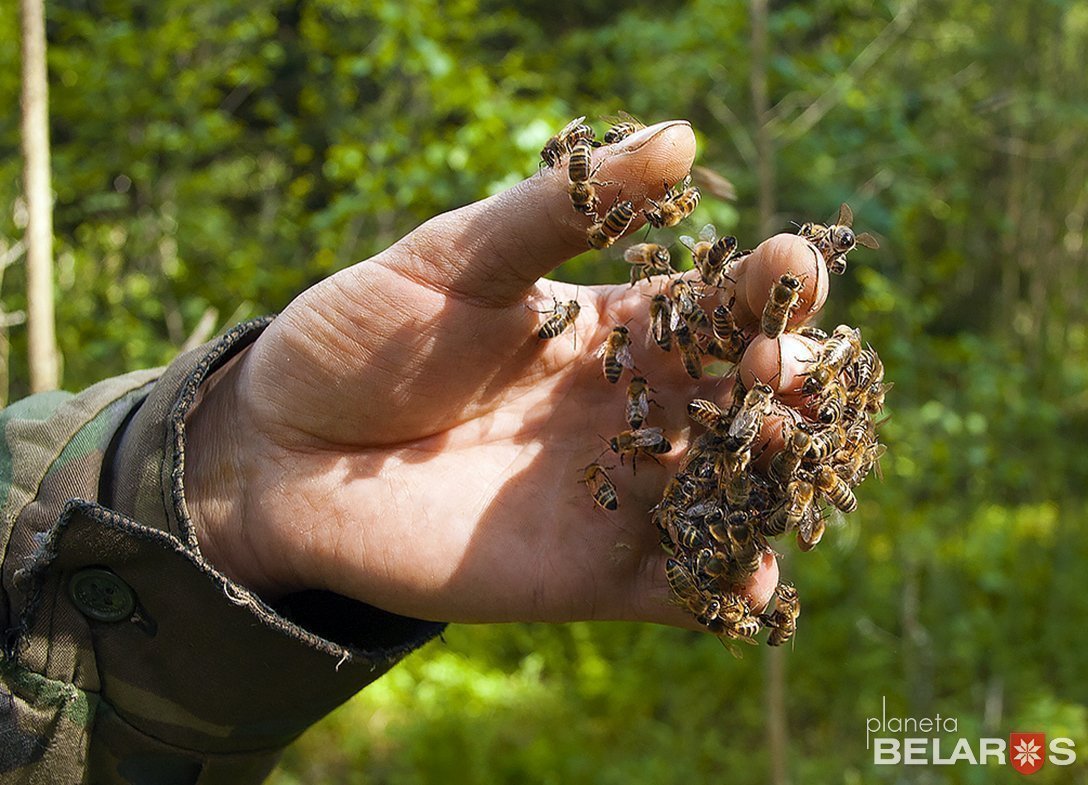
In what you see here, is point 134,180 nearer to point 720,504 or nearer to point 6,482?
point 6,482

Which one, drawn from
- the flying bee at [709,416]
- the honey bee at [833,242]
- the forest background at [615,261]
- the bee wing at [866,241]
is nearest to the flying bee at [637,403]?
the flying bee at [709,416]

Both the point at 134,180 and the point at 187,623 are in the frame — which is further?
the point at 134,180

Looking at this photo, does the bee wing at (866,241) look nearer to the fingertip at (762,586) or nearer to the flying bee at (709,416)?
the flying bee at (709,416)

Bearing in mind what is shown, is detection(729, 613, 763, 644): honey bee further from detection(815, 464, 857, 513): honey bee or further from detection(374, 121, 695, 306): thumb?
detection(374, 121, 695, 306): thumb

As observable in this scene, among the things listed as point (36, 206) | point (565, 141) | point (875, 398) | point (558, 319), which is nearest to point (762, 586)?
point (875, 398)

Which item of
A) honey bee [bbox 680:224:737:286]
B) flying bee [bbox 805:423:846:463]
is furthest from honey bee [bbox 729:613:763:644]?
honey bee [bbox 680:224:737:286]

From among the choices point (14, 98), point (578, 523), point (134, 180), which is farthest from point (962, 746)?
point (14, 98)
